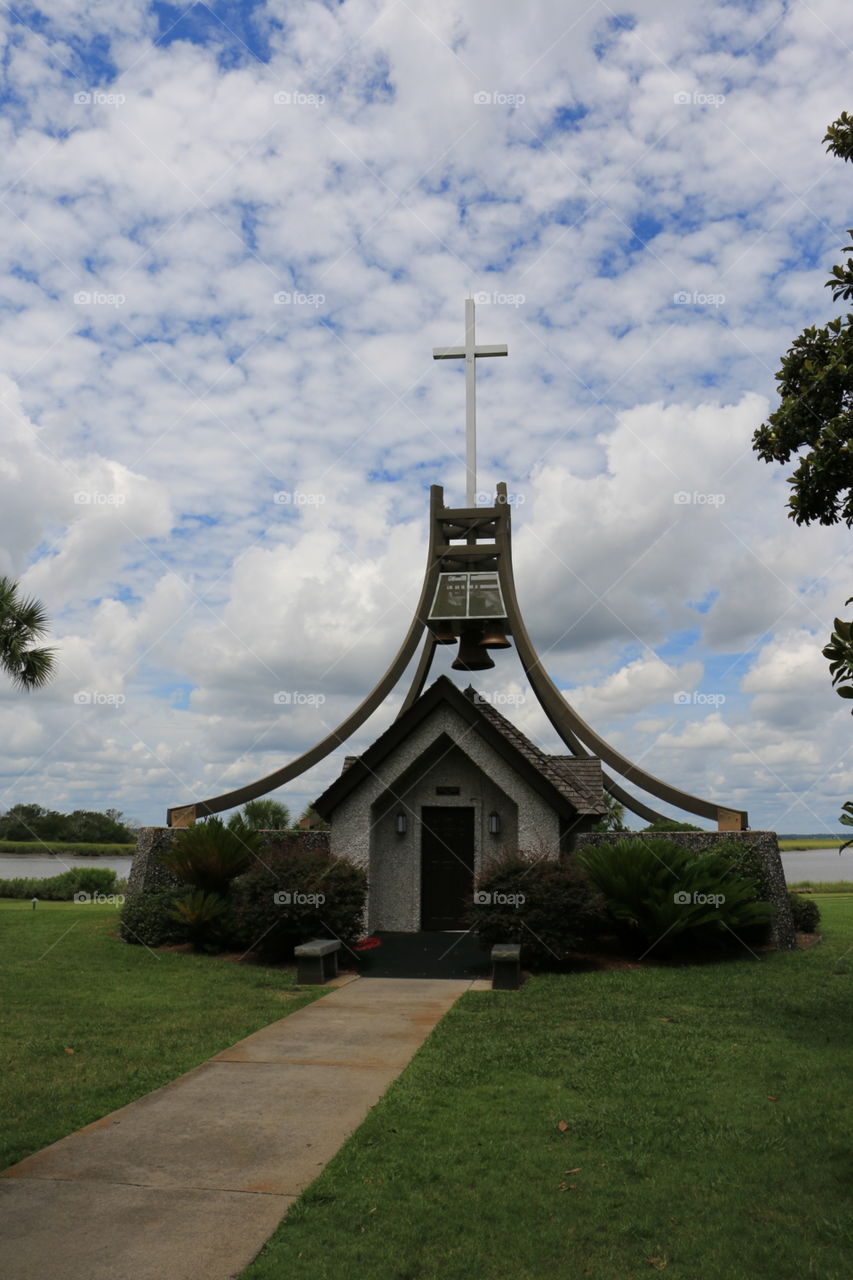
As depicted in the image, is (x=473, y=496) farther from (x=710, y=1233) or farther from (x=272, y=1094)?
(x=710, y=1233)

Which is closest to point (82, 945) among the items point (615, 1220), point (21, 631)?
point (21, 631)

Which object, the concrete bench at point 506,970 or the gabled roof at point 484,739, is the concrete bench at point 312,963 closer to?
the concrete bench at point 506,970

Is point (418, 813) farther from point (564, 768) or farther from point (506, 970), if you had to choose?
point (506, 970)

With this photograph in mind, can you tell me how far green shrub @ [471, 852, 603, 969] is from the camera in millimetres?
13039

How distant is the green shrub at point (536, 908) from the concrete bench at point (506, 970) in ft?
4.00

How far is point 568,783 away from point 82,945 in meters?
8.80

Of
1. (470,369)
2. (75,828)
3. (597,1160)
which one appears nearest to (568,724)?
(470,369)

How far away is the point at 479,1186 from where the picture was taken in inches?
207

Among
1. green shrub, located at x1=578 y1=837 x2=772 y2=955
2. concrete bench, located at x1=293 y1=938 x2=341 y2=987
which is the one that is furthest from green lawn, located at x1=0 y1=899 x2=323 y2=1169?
green shrub, located at x1=578 y1=837 x2=772 y2=955

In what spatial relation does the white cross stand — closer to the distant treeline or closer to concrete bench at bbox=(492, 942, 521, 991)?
concrete bench at bbox=(492, 942, 521, 991)

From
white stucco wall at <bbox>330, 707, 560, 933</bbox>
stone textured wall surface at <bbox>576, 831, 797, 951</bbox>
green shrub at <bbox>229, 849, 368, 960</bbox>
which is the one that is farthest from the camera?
white stucco wall at <bbox>330, 707, 560, 933</bbox>

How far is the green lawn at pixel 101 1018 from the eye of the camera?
22.5 ft

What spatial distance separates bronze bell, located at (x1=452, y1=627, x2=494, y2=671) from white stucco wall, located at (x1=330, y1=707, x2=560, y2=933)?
9.20ft

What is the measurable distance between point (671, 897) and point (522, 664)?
21.3 feet
